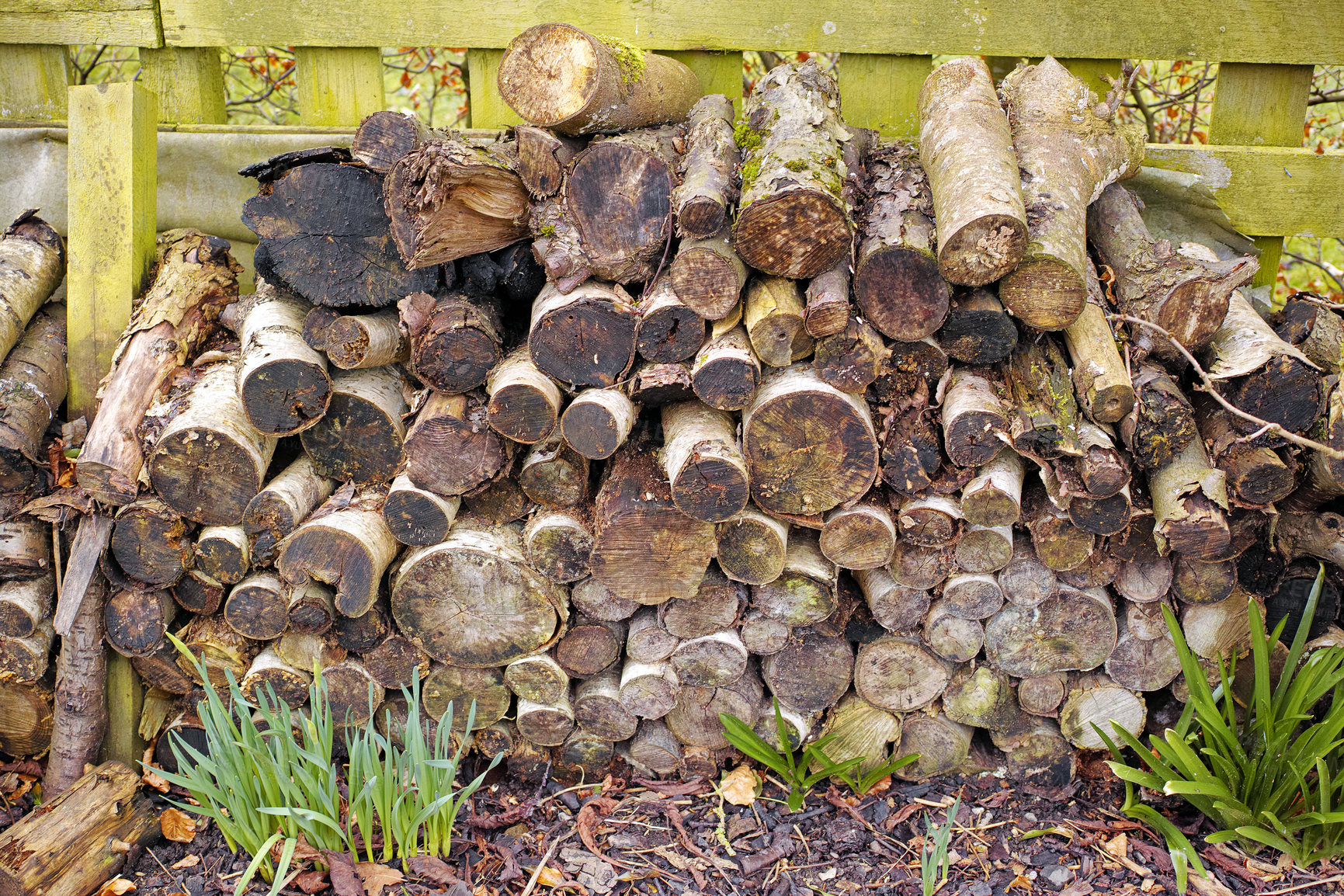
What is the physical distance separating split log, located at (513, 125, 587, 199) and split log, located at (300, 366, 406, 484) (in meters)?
0.72

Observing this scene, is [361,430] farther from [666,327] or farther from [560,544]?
[666,327]

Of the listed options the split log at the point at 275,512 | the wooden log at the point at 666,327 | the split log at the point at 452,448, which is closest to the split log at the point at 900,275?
the wooden log at the point at 666,327

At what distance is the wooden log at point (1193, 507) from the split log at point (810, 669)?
92 centimetres

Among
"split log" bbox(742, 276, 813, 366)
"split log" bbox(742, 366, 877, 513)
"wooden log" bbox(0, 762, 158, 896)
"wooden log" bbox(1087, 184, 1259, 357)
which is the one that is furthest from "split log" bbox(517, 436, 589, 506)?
"wooden log" bbox(1087, 184, 1259, 357)

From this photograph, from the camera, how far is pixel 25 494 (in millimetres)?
2684

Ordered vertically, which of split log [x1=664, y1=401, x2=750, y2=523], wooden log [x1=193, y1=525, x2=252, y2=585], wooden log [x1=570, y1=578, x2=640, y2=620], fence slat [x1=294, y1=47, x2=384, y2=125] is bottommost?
wooden log [x1=570, y1=578, x2=640, y2=620]

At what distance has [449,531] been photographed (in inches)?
100

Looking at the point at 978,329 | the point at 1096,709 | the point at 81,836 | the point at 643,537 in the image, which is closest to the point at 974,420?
the point at 978,329

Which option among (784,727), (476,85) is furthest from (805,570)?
(476,85)

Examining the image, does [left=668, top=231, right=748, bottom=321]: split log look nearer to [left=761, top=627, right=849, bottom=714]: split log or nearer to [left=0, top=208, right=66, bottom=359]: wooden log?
A: [left=761, top=627, right=849, bottom=714]: split log

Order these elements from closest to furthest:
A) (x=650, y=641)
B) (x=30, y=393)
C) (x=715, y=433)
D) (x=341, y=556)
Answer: (x=715, y=433), (x=341, y=556), (x=650, y=641), (x=30, y=393)

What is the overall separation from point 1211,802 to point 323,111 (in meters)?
3.76

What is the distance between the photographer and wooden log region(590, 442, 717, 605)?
7.85 ft

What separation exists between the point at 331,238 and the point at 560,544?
106 centimetres
